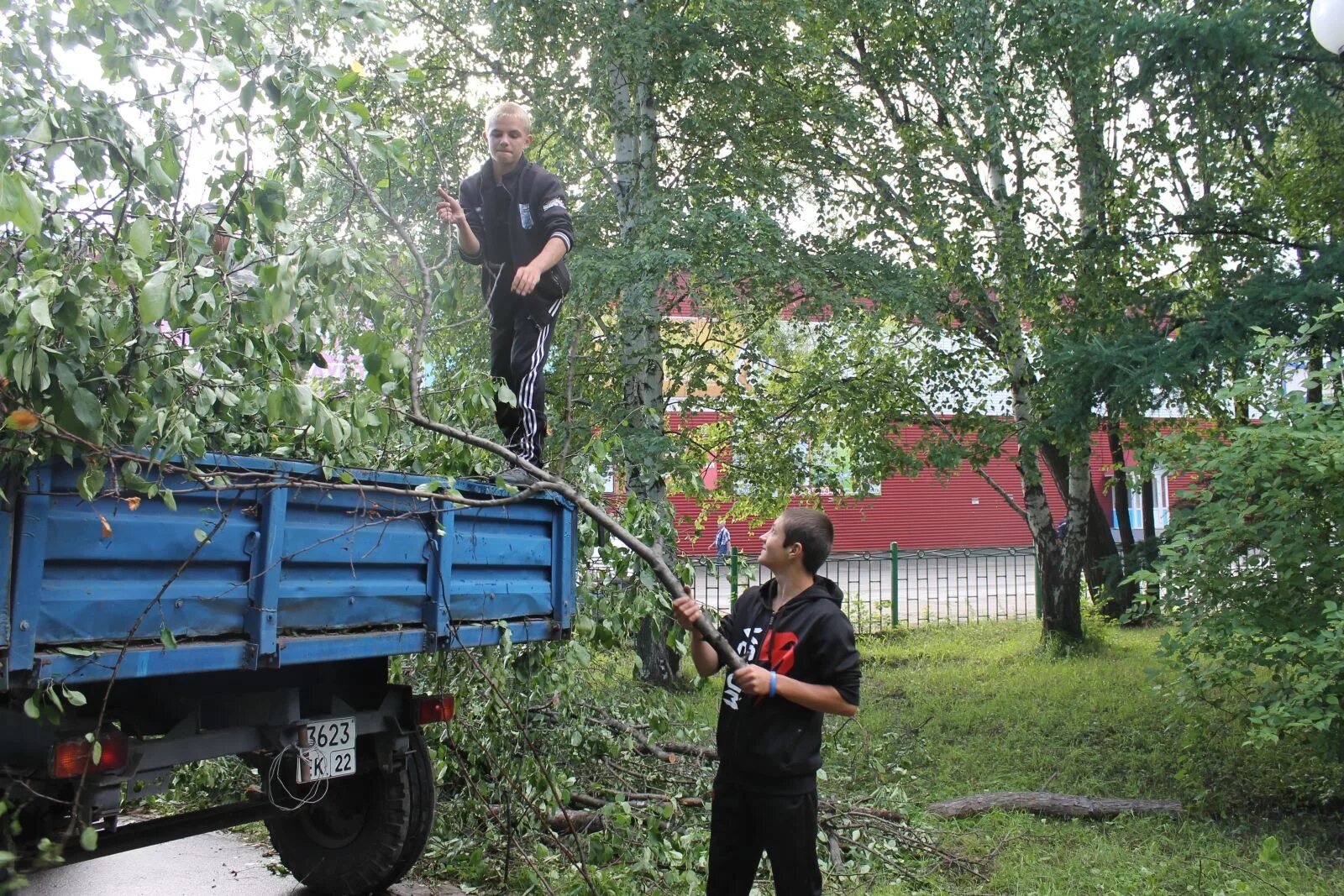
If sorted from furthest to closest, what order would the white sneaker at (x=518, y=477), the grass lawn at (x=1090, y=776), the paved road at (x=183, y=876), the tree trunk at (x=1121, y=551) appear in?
the tree trunk at (x=1121, y=551)
the grass lawn at (x=1090, y=776)
the paved road at (x=183, y=876)
the white sneaker at (x=518, y=477)

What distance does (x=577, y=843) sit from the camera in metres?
4.45

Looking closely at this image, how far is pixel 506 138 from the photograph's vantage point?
17.0 ft

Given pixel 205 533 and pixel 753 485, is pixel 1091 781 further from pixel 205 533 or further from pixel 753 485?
pixel 205 533

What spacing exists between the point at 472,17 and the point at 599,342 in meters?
3.10

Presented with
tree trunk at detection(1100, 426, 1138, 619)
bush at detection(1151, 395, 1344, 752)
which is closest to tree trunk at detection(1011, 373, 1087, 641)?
tree trunk at detection(1100, 426, 1138, 619)

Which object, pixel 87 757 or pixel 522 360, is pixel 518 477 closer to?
pixel 522 360

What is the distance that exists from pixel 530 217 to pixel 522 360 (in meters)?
0.69

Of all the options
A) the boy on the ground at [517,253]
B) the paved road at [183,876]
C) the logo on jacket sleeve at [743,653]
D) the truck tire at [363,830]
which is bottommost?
the paved road at [183,876]

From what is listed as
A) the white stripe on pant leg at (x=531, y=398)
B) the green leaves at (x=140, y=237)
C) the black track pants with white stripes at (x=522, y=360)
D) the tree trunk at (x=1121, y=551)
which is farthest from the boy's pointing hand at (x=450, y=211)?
the tree trunk at (x=1121, y=551)

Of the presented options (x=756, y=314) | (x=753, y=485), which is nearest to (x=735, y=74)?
(x=756, y=314)

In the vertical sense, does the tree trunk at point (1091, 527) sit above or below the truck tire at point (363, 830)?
above

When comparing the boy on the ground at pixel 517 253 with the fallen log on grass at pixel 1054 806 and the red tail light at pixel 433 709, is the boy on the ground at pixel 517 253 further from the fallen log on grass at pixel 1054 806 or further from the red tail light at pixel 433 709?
the fallen log on grass at pixel 1054 806

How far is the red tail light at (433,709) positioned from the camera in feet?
15.8

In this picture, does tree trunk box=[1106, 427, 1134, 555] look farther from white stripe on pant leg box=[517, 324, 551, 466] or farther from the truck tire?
the truck tire
